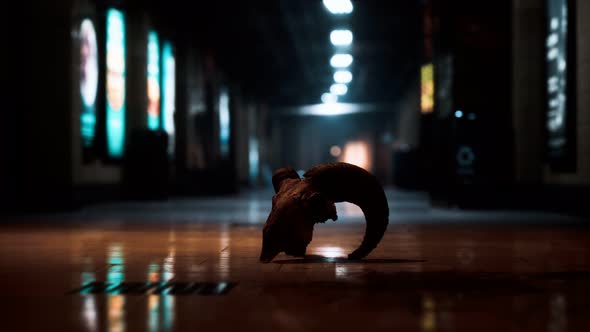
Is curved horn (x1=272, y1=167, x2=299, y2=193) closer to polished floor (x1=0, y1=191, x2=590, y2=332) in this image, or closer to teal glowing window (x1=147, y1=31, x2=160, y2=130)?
polished floor (x1=0, y1=191, x2=590, y2=332)

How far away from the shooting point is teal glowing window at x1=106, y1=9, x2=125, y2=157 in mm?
18281

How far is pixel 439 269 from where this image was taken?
531 centimetres

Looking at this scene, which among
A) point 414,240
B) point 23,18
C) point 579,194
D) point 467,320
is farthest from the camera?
point 23,18

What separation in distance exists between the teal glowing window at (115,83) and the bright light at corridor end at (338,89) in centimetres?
2061

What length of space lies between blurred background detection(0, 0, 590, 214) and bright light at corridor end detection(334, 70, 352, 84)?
760 centimetres

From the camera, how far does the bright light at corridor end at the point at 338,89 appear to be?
39.6m

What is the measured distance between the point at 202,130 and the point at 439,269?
69.5 feet

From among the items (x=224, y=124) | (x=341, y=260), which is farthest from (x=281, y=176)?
(x=224, y=124)

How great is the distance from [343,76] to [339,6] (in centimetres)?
1476

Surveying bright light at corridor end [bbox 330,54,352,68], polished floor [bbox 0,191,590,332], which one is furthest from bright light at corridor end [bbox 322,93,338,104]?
polished floor [bbox 0,191,590,332]

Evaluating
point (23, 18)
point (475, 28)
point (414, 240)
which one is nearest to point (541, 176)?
point (475, 28)

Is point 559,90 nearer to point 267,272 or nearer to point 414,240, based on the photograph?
point 414,240

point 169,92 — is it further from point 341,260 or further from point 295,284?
point 295,284

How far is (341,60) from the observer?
30.3 metres
